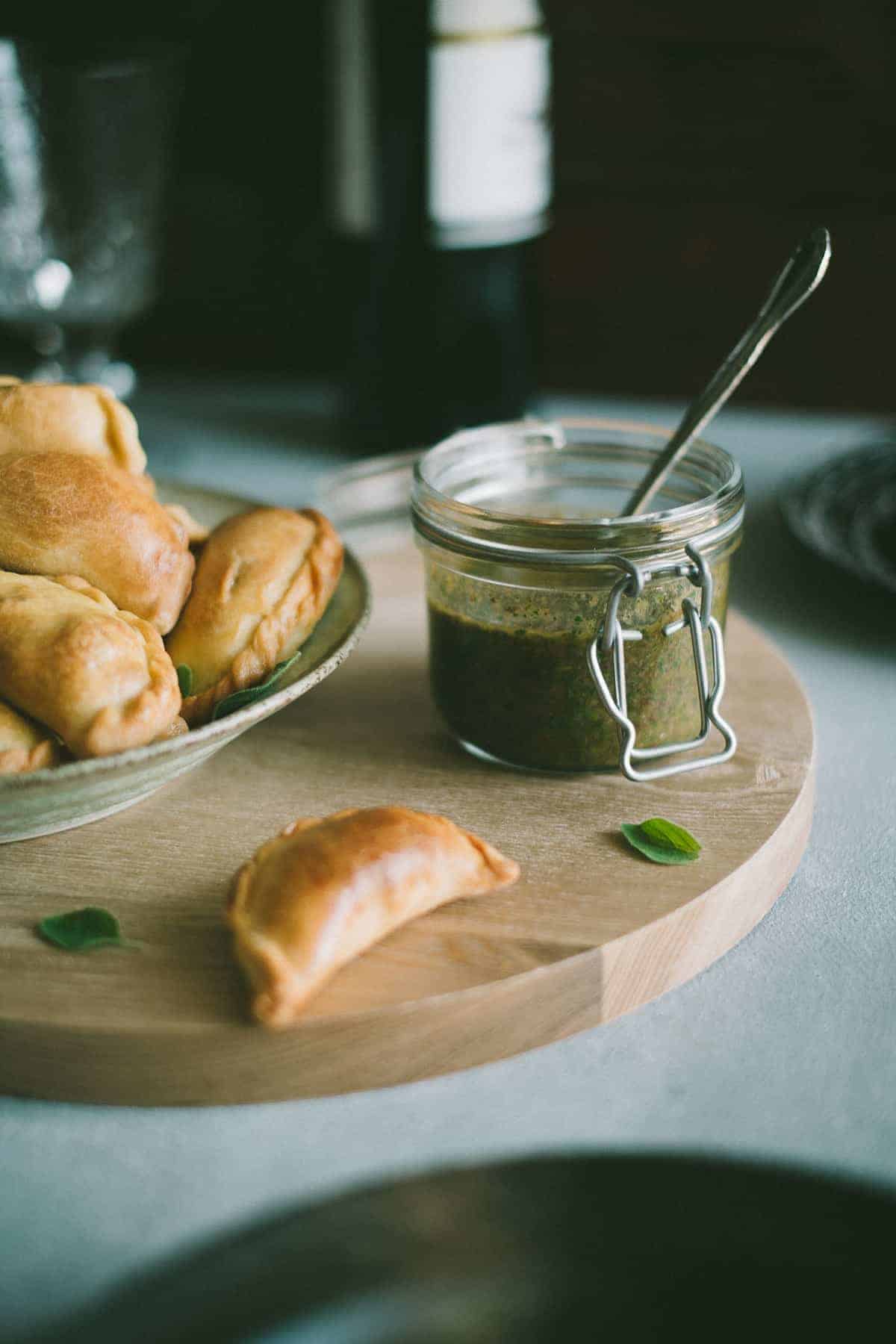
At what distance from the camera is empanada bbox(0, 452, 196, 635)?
856 millimetres

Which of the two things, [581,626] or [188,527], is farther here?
[188,527]

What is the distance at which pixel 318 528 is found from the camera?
3.26ft

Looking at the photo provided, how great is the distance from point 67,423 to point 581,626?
0.38 meters

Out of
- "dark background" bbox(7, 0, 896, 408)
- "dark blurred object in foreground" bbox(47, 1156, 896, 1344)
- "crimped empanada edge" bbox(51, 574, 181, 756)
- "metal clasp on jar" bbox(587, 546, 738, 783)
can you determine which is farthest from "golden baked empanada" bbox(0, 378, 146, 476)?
"dark background" bbox(7, 0, 896, 408)

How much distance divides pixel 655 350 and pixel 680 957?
4.37ft

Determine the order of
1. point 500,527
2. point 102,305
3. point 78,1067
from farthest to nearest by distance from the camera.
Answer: point 102,305
point 500,527
point 78,1067

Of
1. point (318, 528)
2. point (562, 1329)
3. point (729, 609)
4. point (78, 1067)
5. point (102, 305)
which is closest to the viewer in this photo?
point (562, 1329)

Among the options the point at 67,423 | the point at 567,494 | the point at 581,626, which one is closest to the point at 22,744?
the point at 67,423

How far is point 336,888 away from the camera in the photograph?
712mm

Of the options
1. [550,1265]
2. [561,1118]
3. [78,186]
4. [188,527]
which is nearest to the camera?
[550,1265]

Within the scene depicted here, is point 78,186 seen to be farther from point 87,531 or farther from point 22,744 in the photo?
point 22,744

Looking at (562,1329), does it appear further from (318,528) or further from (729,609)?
(729,609)

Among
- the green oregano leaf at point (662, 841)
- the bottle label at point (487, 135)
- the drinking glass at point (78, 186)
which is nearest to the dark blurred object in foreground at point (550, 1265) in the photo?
the green oregano leaf at point (662, 841)

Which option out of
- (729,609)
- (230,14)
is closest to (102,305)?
(230,14)
